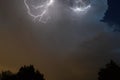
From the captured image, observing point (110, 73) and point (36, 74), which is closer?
point (110, 73)

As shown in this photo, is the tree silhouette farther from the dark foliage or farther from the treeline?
the dark foliage

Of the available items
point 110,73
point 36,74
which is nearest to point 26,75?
point 36,74

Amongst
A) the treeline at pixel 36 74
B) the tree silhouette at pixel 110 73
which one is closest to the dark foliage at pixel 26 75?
the treeline at pixel 36 74

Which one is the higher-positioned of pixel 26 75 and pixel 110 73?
pixel 26 75

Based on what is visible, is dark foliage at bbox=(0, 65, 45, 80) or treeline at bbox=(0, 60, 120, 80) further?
dark foliage at bbox=(0, 65, 45, 80)

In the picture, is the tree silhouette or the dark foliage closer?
the tree silhouette

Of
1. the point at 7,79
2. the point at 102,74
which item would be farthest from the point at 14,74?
the point at 102,74

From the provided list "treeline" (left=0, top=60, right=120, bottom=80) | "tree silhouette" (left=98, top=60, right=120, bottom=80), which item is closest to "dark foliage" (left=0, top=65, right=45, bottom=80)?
"treeline" (left=0, top=60, right=120, bottom=80)

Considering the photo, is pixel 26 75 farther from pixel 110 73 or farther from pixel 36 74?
pixel 110 73

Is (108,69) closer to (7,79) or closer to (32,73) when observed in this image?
(32,73)

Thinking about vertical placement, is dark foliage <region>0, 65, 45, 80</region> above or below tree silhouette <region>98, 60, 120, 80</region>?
above

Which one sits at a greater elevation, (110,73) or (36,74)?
(36,74)
